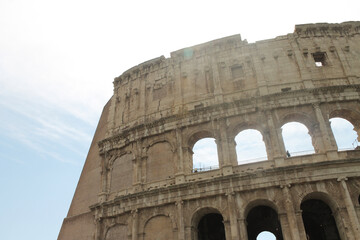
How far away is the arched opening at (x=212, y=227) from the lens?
50.4ft

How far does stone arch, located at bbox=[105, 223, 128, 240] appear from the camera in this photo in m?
14.9

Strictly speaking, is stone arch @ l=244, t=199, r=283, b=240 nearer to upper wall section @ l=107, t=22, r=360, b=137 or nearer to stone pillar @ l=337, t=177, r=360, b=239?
stone pillar @ l=337, t=177, r=360, b=239

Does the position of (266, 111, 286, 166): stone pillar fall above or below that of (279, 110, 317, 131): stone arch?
below

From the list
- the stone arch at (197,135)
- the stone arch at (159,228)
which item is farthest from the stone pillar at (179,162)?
the stone arch at (159,228)

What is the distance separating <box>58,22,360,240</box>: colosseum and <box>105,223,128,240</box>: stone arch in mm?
47

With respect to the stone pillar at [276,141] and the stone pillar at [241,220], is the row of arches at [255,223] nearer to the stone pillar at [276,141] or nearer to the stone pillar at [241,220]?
the stone pillar at [241,220]

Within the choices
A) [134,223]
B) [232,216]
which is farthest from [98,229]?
[232,216]

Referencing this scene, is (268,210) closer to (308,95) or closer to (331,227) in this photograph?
(331,227)

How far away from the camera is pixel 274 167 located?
13.2 metres

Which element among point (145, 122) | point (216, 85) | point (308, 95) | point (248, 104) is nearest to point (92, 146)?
point (145, 122)

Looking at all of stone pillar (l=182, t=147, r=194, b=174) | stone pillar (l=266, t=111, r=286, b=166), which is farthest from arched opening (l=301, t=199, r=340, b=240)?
stone pillar (l=182, t=147, r=194, b=174)

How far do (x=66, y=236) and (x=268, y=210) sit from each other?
467 inches

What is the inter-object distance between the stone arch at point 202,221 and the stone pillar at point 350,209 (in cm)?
494

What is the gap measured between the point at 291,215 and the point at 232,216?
235 centimetres
